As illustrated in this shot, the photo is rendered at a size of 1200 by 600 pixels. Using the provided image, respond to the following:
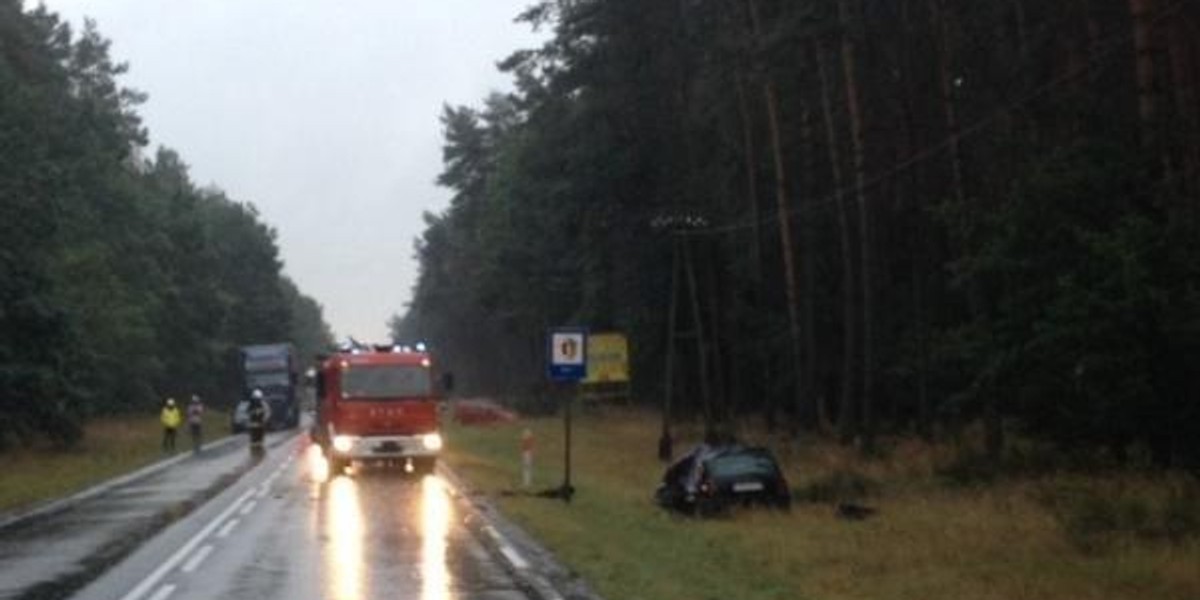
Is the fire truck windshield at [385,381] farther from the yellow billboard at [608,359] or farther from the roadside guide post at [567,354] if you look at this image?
the yellow billboard at [608,359]

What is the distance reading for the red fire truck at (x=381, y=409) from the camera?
4128 cm

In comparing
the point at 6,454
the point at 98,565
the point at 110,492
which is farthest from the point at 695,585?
the point at 6,454

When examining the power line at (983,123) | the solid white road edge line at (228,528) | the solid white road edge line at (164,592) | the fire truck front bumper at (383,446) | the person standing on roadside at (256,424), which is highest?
the power line at (983,123)

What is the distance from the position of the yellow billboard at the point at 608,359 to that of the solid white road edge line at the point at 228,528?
3090 centimetres

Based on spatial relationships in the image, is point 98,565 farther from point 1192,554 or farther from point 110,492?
point 110,492

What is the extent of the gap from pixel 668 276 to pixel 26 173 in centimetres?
2135

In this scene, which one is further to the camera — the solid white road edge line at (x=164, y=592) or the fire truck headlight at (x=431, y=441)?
the fire truck headlight at (x=431, y=441)

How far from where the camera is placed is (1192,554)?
19.9 m

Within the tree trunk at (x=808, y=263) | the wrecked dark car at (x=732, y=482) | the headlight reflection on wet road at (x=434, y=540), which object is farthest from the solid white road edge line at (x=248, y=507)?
the tree trunk at (x=808, y=263)

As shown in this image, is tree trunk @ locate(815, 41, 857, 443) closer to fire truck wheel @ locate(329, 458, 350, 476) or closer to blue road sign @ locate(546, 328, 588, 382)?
fire truck wheel @ locate(329, 458, 350, 476)

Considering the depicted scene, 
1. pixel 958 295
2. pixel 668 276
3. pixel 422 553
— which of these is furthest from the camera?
pixel 668 276

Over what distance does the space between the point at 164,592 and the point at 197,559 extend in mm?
3642

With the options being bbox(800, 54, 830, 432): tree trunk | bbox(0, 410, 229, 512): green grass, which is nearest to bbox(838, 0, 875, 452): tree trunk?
bbox(800, 54, 830, 432): tree trunk

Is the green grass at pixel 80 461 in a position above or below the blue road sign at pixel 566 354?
below
